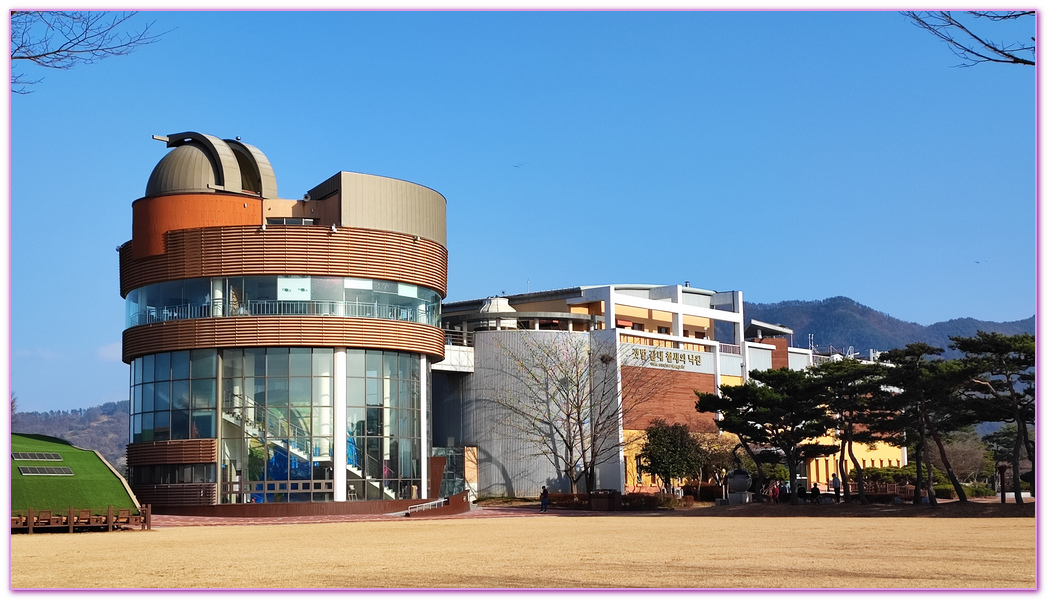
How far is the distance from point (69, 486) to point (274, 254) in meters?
14.4

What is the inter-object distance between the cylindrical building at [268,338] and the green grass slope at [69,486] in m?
9.05

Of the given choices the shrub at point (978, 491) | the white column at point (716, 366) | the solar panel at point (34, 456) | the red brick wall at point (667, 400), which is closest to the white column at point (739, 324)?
the white column at point (716, 366)

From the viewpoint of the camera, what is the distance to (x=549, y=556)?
21.7 m

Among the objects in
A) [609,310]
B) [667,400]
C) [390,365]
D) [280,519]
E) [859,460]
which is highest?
[609,310]

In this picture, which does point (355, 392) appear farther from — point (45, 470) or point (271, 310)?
point (45, 470)

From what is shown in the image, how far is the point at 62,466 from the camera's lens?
36.4 m

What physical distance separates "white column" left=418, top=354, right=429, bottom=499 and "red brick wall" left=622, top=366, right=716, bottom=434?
43.9ft

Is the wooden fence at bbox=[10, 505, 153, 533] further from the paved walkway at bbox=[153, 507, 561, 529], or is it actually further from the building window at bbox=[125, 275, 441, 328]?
the building window at bbox=[125, 275, 441, 328]

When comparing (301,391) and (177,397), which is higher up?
(301,391)

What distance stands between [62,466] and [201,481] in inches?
422

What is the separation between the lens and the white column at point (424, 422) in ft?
165

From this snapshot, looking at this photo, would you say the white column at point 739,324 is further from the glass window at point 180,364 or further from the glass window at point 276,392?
the glass window at point 180,364

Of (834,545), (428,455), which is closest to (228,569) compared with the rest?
(834,545)

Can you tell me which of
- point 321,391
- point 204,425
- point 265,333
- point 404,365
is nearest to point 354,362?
point 321,391
